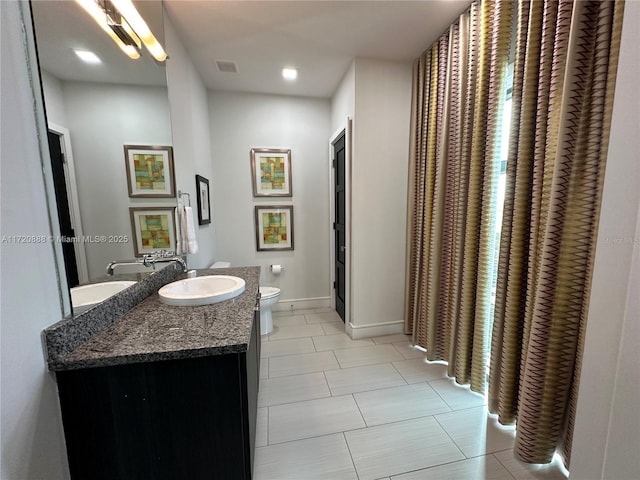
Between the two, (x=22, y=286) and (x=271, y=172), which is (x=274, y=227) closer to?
(x=271, y=172)

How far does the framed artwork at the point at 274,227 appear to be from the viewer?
3127 mm

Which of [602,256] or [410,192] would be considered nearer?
[602,256]

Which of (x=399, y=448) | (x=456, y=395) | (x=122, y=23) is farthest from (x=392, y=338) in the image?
(x=122, y=23)

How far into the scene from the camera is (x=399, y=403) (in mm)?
1709

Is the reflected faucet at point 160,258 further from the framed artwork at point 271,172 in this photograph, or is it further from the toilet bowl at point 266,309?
the framed artwork at point 271,172

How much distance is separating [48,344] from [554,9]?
7.66 feet

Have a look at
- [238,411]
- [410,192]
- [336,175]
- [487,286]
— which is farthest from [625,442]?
[336,175]

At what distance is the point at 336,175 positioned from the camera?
303cm

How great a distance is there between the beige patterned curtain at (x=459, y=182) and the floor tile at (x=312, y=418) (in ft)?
2.76

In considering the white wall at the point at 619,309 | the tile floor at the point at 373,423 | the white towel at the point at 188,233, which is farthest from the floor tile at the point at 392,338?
the white towel at the point at 188,233

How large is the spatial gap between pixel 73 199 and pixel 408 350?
2.50 metres

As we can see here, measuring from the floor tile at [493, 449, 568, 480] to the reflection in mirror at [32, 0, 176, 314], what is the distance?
2132 mm

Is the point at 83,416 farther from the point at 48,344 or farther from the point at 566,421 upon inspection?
the point at 566,421

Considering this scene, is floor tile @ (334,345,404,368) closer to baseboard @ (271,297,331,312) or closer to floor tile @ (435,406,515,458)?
floor tile @ (435,406,515,458)
